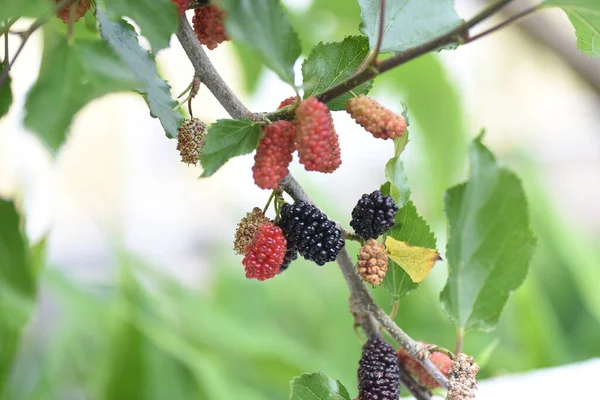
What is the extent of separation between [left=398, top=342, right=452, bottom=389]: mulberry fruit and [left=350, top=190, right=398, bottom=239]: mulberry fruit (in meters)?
0.08

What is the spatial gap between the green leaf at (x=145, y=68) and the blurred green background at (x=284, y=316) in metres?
0.29

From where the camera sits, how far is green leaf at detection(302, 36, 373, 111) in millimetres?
272

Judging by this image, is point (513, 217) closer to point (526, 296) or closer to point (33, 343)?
point (526, 296)

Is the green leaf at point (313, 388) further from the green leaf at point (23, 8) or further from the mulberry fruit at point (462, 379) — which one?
the green leaf at point (23, 8)

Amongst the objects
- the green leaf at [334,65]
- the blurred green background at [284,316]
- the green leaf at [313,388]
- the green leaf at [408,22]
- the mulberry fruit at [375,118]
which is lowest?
the green leaf at [313,388]

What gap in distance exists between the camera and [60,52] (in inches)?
8.3

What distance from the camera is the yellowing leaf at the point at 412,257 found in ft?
0.90

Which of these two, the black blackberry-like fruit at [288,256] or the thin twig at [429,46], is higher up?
the thin twig at [429,46]

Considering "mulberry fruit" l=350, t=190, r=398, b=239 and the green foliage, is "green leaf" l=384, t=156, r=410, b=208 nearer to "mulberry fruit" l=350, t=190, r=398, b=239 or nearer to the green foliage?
"mulberry fruit" l=350, t=190, r=398, b=239

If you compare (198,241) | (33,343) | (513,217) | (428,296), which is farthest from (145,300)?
(198,241)

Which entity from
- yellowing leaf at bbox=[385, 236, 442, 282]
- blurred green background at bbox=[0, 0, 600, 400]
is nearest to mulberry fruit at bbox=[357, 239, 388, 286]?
yellowing leaf at bbox=[385, 236, 442, 282]

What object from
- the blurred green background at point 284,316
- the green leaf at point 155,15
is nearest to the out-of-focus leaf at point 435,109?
the blurred green background at point 284,316

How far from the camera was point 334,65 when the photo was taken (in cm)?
27

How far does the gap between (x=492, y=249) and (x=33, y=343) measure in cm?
98
